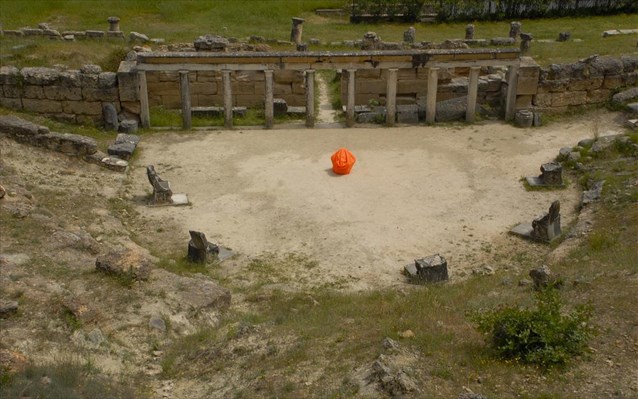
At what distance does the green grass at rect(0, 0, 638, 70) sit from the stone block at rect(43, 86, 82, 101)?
8.89 meters

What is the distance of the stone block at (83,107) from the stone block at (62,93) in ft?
0.60

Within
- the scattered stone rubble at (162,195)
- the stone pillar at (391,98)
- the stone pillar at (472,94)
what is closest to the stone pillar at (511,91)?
the stone pillar at (472,94)

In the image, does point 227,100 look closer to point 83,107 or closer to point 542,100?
point 83,107

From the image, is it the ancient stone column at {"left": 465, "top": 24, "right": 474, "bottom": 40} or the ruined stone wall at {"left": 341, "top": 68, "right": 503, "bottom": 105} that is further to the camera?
the ancient stone column at {"left": 465, "top": 24, "right": 474, "bottom": 40}

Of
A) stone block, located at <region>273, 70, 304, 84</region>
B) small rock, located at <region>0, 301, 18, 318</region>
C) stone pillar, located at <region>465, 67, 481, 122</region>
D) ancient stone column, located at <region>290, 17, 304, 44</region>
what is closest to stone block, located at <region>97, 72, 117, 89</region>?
stone block, located at <region>273, 70, 304, 84</region>

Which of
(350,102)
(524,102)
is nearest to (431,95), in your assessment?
(350,102)

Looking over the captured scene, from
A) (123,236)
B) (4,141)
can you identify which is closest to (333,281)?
(123,236)

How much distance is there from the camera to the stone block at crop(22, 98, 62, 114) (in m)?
25.4

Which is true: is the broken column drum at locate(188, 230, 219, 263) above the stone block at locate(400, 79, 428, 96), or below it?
below

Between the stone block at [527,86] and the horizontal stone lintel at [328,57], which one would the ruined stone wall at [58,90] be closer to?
the horizontal stone lintel at [328,57]

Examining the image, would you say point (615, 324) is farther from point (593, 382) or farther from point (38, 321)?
point (38, 321)

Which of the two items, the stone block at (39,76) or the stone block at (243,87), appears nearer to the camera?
the stone block at (39,76)

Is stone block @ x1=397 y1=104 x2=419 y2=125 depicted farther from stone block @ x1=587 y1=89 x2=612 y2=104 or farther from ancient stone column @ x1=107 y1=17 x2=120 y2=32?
ancient stone column @ x1=107 y1=17 x2=120 y2=32

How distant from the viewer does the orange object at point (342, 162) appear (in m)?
21.8
